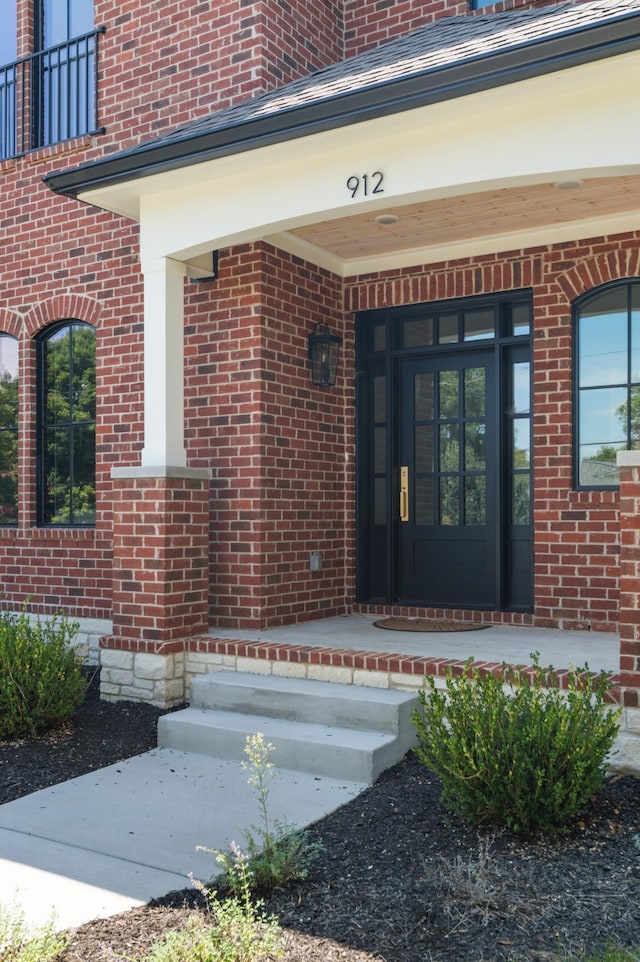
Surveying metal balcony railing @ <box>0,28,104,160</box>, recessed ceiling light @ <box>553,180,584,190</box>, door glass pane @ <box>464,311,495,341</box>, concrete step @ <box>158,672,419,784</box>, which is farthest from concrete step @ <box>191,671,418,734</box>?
metal balcony railing @ <box>0,28,104,160</box>

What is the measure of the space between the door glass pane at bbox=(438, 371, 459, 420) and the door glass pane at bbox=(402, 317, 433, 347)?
31 cm

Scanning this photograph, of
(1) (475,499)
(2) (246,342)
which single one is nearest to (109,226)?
(2) (246,342)

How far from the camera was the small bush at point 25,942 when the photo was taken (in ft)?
8.98

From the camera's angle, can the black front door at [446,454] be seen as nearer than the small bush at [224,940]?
No

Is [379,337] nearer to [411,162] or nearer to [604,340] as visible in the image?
[604,340]

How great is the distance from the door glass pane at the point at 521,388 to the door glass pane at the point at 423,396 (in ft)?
2.43

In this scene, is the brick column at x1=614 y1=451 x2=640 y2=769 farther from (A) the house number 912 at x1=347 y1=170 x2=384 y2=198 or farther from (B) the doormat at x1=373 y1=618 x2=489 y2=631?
(B) the doormat at x1=373 y1=618 x2=489 y2=631

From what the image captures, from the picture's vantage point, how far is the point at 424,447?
743 cm

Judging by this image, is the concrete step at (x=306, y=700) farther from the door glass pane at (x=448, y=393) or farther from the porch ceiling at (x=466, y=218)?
the porch ceiling at (x=466, y=218)

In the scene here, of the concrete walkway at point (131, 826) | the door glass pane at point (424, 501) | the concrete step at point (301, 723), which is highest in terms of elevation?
the door glass pane at point (424, 501)

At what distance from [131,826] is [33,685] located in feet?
A: 5.51

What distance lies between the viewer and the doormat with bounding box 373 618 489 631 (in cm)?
669

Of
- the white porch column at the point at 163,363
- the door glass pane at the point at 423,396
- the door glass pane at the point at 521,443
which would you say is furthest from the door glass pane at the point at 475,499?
the white porch column at the point at 163,363

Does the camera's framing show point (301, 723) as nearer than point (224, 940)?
No
